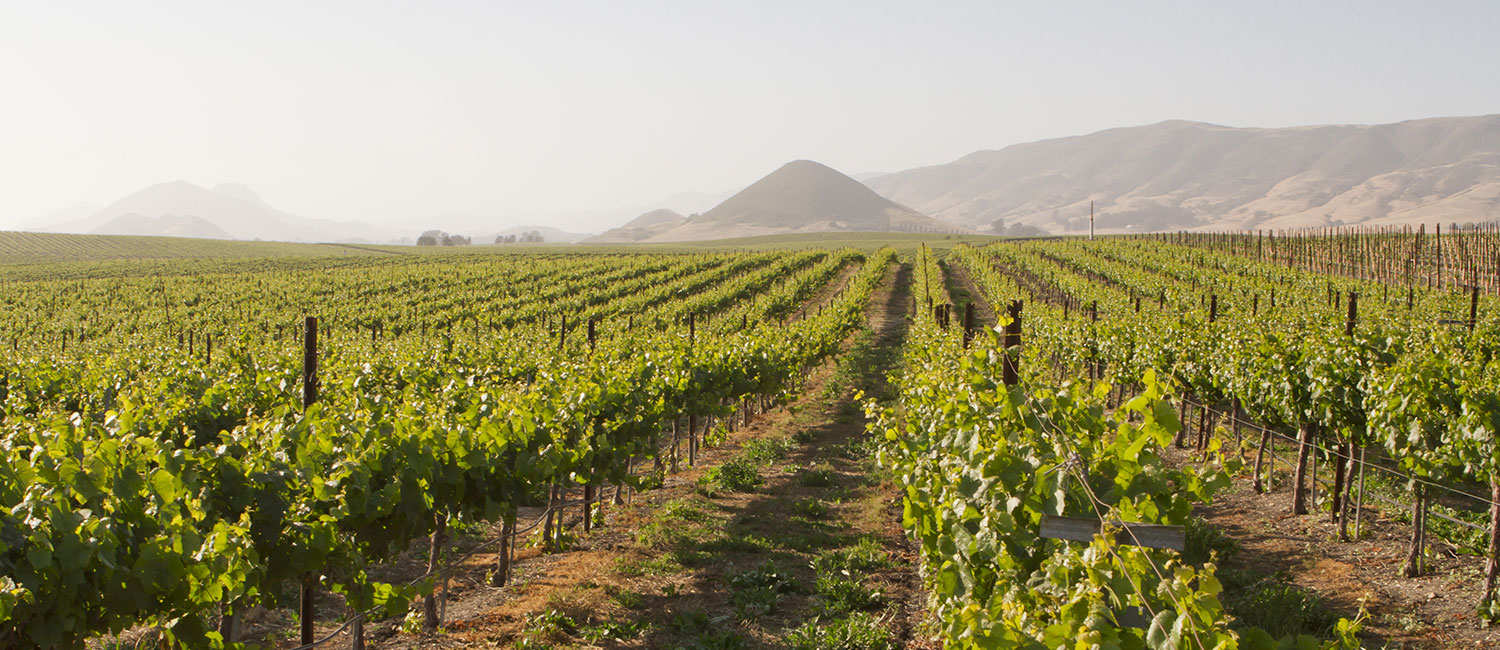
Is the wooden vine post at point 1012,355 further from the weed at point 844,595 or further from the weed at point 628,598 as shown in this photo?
the weed at point 628,598

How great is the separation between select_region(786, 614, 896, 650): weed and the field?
0.09 ft

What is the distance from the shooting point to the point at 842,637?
6637 mm

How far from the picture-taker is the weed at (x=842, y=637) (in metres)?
6.52

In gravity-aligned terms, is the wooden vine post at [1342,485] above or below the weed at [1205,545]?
above

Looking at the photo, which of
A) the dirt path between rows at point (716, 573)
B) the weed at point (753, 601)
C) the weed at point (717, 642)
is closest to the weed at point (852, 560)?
the dirt path between rows at point (716, 573)

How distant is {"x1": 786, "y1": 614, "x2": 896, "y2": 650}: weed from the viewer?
257 inches

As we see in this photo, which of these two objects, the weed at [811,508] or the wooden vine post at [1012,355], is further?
the weed at [811,508]

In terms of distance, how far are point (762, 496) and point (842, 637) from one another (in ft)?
15.3

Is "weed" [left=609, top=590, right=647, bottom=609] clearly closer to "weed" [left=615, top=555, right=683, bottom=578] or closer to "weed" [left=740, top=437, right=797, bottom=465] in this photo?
"weed" [left=615, top=555, right=683, bottom=578]

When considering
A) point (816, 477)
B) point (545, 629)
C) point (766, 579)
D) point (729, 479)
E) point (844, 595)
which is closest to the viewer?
point (545, 629)

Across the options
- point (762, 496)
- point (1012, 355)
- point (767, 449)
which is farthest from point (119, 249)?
point (1012, 355)

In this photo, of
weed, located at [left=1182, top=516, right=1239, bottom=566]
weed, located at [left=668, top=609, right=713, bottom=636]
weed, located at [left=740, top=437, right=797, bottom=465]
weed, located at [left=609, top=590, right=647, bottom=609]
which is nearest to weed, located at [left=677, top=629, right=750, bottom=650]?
weed, located at [left=668, top=609, right=713, bottom=636]

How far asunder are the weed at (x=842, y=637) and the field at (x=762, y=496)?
0.09ft

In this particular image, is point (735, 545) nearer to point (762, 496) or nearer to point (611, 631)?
point (762, 496)
